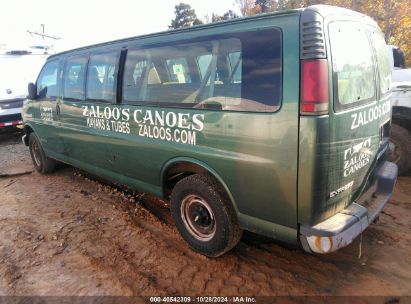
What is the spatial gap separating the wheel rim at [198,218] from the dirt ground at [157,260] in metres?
0.22

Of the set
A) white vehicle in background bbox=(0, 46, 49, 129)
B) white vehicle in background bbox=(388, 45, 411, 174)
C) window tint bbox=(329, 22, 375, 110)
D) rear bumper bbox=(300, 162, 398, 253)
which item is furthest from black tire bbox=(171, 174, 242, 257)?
white vehicle in background bbox=(0, 46, 49, 129)

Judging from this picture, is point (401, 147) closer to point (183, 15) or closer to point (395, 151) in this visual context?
point (395, 151)

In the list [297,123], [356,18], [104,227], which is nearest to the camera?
[297,123]

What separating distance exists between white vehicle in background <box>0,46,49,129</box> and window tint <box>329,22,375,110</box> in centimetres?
882

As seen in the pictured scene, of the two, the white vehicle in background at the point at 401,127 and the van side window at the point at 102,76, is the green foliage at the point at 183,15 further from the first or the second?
the van side window at the point at 102,76

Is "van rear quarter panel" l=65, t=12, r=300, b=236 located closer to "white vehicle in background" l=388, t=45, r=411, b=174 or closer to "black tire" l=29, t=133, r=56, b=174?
"black tire" l=29, t=133, r=56, b=174

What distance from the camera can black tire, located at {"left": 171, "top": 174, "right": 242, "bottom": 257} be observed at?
2809mm

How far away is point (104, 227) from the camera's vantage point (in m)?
3.79

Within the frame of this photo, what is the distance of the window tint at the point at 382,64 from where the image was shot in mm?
2893

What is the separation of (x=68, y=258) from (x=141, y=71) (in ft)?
6.51

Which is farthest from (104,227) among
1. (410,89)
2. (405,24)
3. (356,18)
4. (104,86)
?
(405,24)

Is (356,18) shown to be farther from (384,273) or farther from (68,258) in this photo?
(68,258)

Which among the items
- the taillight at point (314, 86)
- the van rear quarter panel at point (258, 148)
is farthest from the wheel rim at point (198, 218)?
the taillight at point (314, 86)

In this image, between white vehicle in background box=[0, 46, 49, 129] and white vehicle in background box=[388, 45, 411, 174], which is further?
white vehicle in background box=[0, 46, 49, 129]
